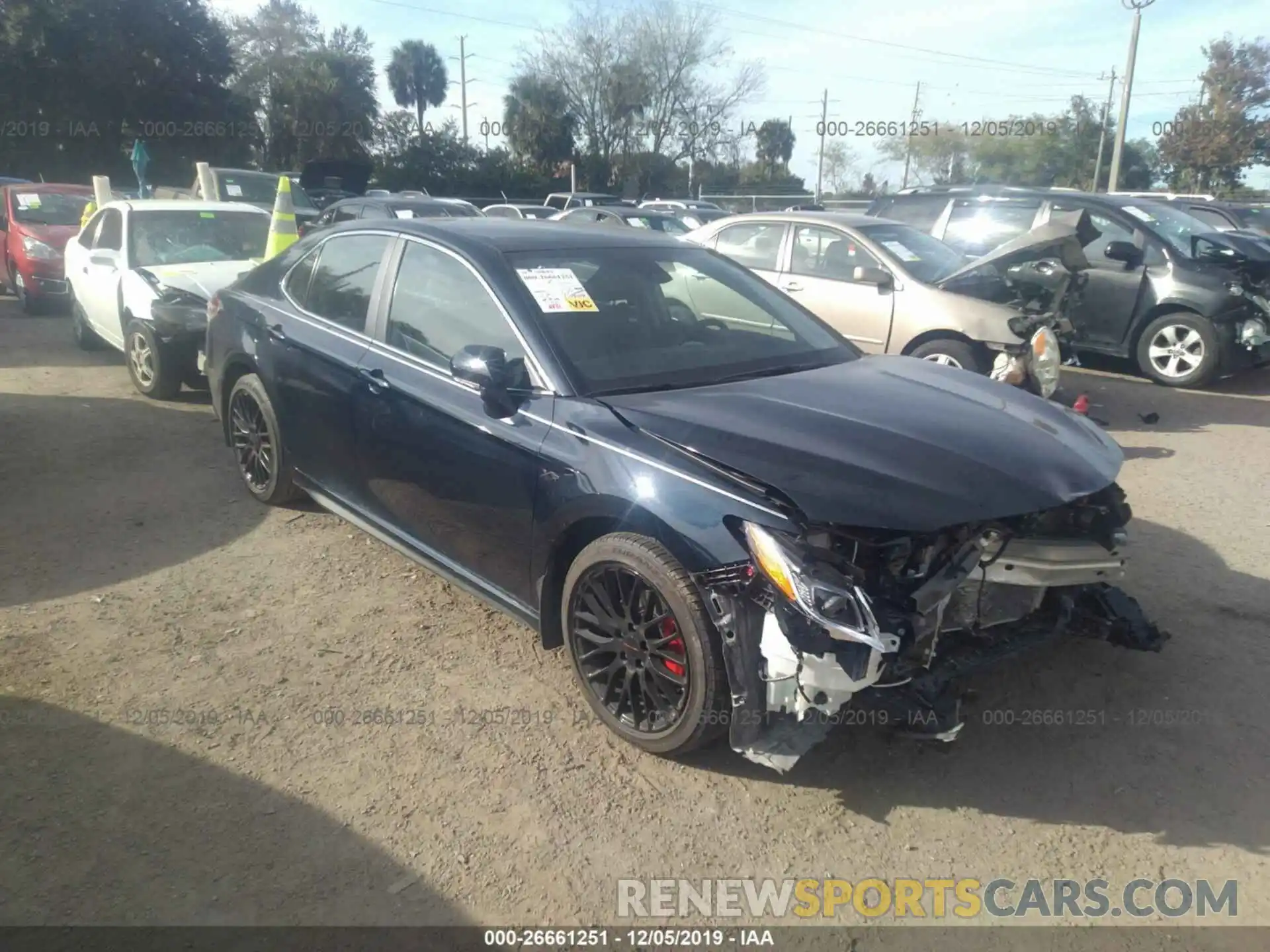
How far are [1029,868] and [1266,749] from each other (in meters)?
1.18

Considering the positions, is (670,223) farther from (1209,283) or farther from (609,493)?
(609,493)

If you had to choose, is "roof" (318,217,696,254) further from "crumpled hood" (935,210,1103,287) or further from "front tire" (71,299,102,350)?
"front tire" (71,299,102,350)

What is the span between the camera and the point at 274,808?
2.96 metres

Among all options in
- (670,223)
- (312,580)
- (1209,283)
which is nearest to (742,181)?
(670,223)

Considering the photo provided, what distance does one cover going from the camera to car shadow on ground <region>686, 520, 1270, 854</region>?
2.98 meters

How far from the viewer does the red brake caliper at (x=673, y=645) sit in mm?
2984

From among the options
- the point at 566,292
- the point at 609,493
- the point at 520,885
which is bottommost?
the point at 520,885

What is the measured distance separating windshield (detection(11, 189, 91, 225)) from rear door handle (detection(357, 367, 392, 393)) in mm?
10895

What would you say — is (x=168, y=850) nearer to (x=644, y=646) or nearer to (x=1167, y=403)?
(x=644, y=646)

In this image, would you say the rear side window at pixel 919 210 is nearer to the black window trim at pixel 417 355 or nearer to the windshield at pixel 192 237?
the windshield at pixel 192 237

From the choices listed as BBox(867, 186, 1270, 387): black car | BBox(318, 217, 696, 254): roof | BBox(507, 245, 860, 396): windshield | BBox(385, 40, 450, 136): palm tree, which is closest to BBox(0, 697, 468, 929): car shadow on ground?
BBox(507, 245, 860, 396): windshield

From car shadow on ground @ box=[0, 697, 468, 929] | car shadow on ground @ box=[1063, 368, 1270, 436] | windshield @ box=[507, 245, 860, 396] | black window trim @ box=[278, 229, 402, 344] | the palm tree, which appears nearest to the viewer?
car shadow on ground @ box=[0, 697, 468, 929]

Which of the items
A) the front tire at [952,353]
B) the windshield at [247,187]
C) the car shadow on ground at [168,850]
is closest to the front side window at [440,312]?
the car shadow on ground at [168,850]

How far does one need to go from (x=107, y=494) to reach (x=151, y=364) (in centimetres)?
233
